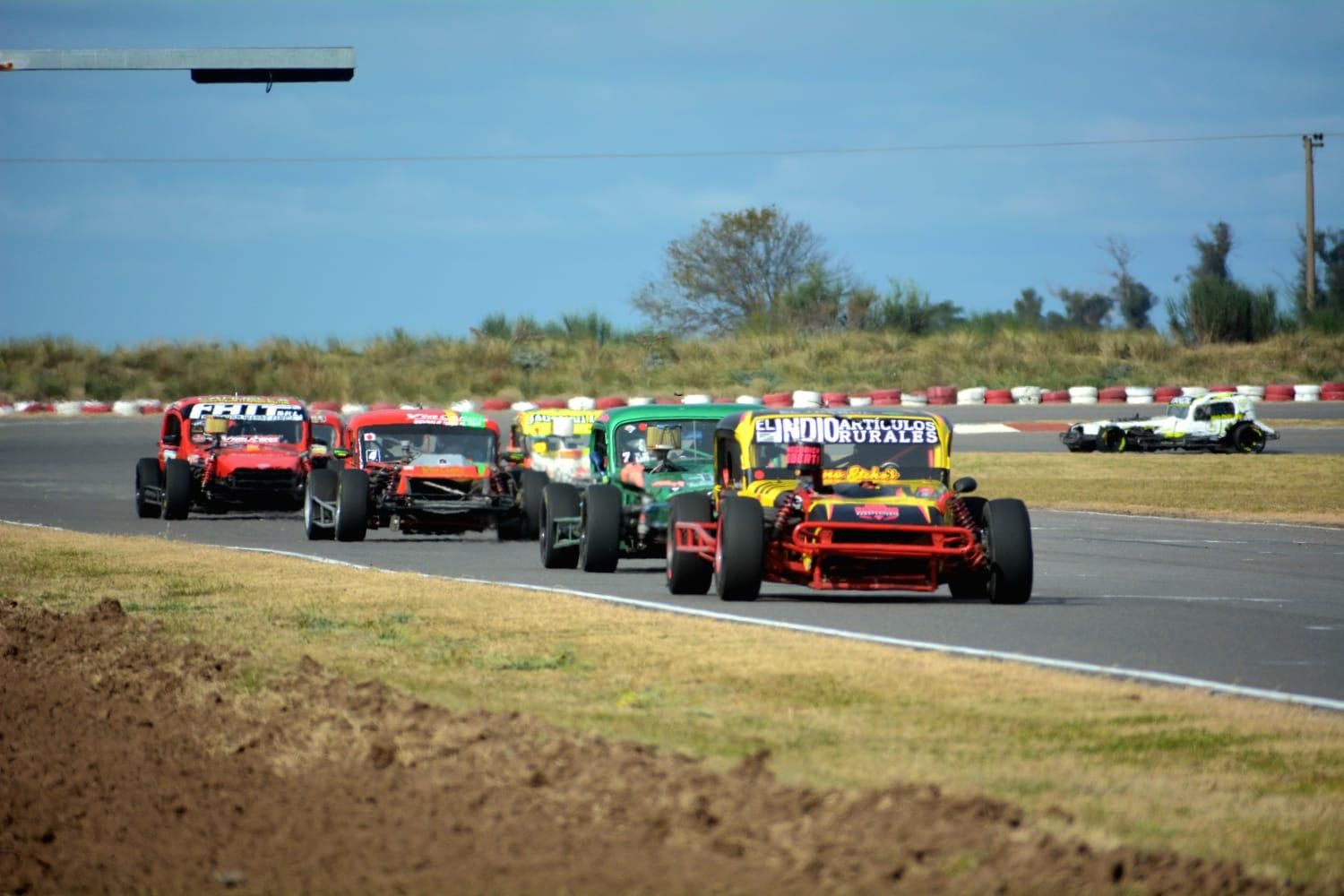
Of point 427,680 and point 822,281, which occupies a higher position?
point 822,281

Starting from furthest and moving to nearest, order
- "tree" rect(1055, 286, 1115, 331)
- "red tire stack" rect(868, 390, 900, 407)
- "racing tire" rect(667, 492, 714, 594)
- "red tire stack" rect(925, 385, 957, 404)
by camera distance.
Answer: "tree" rect(1055, 286, 1115, 331) → "red tire stack" rect(925, 385, 957, 404) → "red tire stack" rect(868, 390, 900, 407) → "racing tire" rect(667, 492, 714, 594)

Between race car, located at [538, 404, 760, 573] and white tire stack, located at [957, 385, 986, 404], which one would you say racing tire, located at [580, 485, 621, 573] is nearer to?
race car, located at [538, 404, 760, 573]

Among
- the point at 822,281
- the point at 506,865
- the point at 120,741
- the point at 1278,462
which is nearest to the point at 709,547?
the point at 120,741

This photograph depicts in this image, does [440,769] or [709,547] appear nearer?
[440,769]

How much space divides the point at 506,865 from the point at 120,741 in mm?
3117

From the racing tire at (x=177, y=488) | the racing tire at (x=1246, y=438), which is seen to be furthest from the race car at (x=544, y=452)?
the racing tire at (x=1246, y=438)

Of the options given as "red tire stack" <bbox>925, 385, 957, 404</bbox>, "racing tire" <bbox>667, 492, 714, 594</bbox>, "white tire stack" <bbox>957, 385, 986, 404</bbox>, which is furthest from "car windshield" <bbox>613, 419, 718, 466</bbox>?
"white tire stack" <bbox>957, 385, 986, 404</bbox>

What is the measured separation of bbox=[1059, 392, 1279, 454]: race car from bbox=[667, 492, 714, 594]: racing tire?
92.7 ft

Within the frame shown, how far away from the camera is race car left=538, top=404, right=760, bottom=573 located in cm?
1836

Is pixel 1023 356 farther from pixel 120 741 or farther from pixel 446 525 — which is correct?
pixel 120 741

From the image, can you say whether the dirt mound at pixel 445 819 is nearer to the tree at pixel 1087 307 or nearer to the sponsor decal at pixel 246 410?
the sponsor decal at pixel 246 410

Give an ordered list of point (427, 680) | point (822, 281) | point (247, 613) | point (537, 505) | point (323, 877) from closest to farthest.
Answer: point (323, 877)
point (427, 680)
point (247, 613)
point (537, 505)
point (822, 281)

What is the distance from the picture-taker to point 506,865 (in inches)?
263

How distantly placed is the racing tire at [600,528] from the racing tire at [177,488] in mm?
10774
